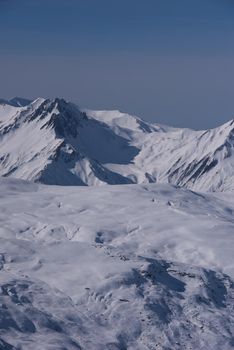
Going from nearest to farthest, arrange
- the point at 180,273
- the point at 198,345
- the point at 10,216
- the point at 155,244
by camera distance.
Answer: the point at 198,345, the point at 180,273, the point at 155,244, the point at 10,216

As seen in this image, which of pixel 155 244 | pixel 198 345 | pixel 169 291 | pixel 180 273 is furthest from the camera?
pixel 155 244

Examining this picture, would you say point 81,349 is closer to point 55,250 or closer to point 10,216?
point 55,250

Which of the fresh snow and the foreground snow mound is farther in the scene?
the foreground snow mound

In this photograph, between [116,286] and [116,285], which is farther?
[116,285]

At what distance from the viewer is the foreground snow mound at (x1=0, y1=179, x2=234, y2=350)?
4373 inches

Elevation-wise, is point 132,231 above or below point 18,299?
below

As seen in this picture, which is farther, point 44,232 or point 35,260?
point 44,232

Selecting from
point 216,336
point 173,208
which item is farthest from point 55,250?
point 173,208

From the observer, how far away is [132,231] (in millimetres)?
173625

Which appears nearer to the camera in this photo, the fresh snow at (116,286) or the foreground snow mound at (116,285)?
the fresh snow at (116,286)

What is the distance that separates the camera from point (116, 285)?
127 m

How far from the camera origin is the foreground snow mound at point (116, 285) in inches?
4373

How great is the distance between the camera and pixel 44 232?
16812 cm

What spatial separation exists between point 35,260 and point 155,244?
35.5 m
